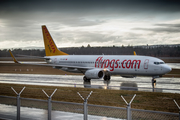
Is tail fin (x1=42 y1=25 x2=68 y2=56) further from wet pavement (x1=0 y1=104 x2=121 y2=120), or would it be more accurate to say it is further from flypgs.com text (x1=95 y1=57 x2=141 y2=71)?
wet pavement (x1=0 y1=104 x2=121 y2=120)

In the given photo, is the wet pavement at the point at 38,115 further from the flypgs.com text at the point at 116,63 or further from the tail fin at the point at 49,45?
the tail fin at the point at 49,45

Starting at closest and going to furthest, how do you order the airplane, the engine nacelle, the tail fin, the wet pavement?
the wet pavement → the airplane → the engine nacelle → the tail fin

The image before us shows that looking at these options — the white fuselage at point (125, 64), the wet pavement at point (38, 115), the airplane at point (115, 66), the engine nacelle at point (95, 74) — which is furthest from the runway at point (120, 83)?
the wet pavement at point (38, 115)

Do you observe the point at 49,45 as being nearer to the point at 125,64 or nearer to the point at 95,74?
the point at 95,74

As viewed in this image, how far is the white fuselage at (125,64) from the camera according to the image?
31.8 m

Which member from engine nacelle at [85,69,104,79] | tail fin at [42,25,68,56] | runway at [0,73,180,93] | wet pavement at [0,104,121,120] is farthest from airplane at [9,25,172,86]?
wet pavement at [0,104,121,120]

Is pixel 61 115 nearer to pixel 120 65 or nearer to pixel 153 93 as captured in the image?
pixel 153 93

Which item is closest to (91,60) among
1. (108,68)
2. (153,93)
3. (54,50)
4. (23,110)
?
(108,68)

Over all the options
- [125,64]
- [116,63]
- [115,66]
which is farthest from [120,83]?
[116,63]

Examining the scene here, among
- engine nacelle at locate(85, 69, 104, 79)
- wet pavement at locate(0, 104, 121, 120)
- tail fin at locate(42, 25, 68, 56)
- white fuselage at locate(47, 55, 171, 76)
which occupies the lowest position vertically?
wet pavement at locate(0, 104, 121, 120)

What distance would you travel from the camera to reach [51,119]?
12.9 m

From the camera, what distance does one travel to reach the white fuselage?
31800 mm

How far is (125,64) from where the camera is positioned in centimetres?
3381

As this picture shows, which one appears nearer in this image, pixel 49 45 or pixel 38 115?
pixel 38 115
